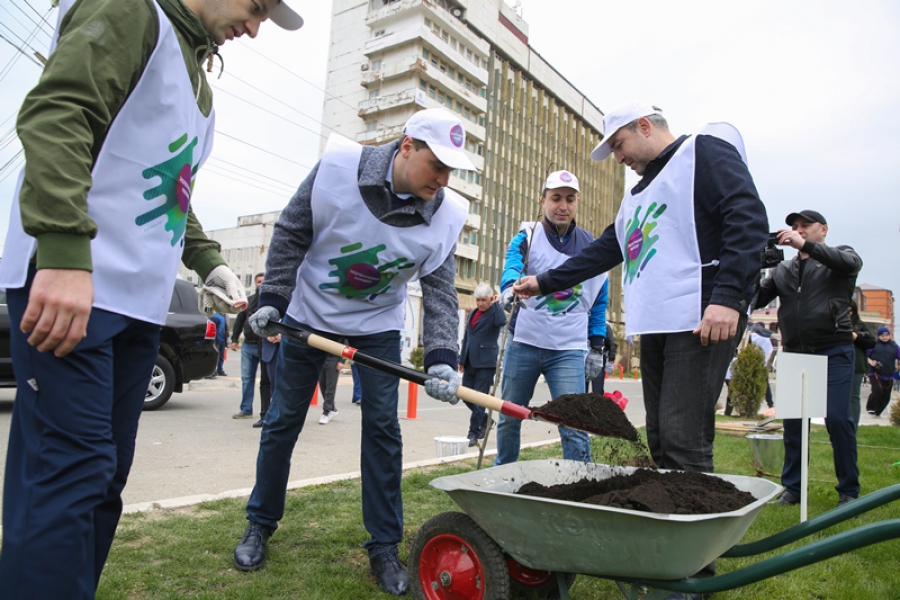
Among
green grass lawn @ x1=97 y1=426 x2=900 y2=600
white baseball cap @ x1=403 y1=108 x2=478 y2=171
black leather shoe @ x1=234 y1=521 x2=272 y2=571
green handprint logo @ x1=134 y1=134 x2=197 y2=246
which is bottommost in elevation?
green grass lawn @ x1=97 y1=426 x2=900 y2=600

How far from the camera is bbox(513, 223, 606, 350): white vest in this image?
4234mm

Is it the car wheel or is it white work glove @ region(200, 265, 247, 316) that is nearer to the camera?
white work glove @ region(200, 265, 247, 316)

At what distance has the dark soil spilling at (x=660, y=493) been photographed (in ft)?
6.88

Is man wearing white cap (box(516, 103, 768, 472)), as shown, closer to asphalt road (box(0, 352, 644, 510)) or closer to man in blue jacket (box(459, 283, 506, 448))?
asphalt road (box(0, 352, 644, 510))

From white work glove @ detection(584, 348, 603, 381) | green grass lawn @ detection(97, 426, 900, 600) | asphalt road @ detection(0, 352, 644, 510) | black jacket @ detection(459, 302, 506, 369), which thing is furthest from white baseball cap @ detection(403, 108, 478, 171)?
black jacket @ detection(459, 302, 506, 369)

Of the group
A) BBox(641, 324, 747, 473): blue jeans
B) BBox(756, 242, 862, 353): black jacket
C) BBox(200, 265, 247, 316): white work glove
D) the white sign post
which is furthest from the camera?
BBox(756, 242, 862, 353): black jacket

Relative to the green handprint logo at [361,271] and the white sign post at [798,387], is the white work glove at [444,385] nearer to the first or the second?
the green handprint logo at [361,271]

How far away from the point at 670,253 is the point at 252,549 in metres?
2.30

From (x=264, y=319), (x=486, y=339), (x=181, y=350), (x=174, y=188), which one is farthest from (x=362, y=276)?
(x=181, y=350)

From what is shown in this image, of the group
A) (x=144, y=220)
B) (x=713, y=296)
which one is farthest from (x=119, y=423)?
(x=713, y=296)

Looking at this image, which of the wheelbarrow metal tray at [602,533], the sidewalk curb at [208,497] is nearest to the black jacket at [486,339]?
the sidewalk curb at [208,497]

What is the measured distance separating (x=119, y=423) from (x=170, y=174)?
0.76m

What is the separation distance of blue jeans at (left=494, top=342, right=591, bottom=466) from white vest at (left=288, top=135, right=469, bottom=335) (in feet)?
4.72

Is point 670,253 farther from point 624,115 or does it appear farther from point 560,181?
point 560,181
